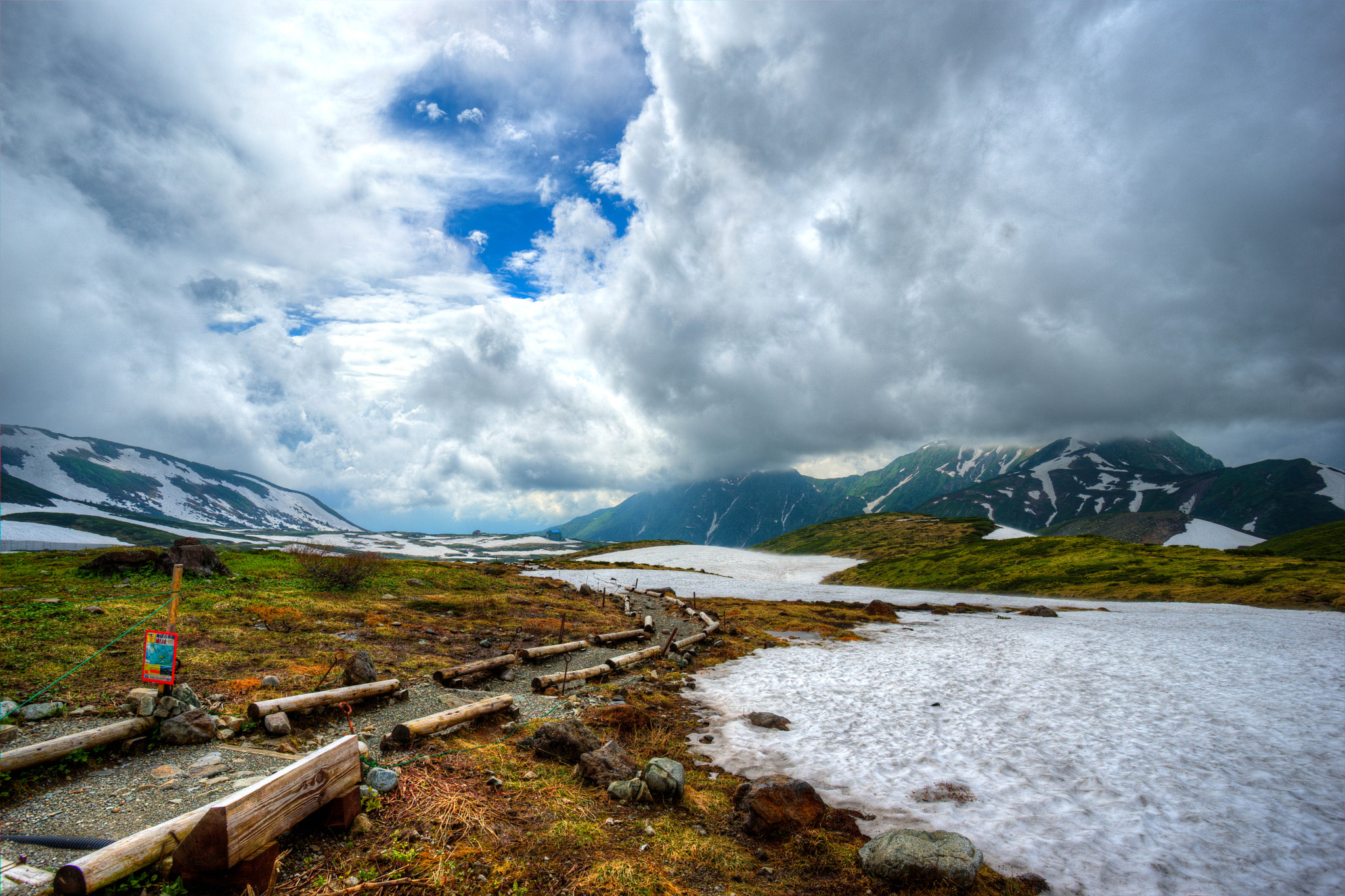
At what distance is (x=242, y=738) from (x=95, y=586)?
23.4 m

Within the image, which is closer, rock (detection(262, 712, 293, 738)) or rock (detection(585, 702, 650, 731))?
rock (detection(262, 712, 293, 738))

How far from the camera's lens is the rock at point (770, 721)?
49.6 ft

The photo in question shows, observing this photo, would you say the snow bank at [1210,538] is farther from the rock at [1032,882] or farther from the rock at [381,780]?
the rock at [381,780]

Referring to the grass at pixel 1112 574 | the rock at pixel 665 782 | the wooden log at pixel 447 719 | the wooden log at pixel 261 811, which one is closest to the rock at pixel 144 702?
the wooden log at pixel 447 719

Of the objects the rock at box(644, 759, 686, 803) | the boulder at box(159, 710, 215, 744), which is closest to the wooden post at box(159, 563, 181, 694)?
the boulder at box(159, 710, 215, 744)

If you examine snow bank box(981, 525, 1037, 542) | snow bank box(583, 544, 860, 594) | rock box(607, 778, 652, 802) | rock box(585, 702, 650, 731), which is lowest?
snow bank box(583, 544, 860, 594)

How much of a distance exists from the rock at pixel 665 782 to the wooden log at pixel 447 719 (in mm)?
4660

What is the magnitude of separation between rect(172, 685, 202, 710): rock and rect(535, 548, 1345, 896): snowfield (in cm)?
1097

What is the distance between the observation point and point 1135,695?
1964cm

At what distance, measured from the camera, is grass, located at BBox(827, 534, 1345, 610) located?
65562 millimetres

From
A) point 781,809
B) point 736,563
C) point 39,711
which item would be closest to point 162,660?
point 39,711

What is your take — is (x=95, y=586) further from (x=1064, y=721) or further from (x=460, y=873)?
(x=1064, y=721)

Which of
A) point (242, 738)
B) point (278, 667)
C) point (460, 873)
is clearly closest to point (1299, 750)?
point (460, 873)

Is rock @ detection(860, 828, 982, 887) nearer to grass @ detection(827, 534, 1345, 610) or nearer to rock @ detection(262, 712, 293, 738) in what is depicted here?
rock @ detection(262, 712, 293, 738)
